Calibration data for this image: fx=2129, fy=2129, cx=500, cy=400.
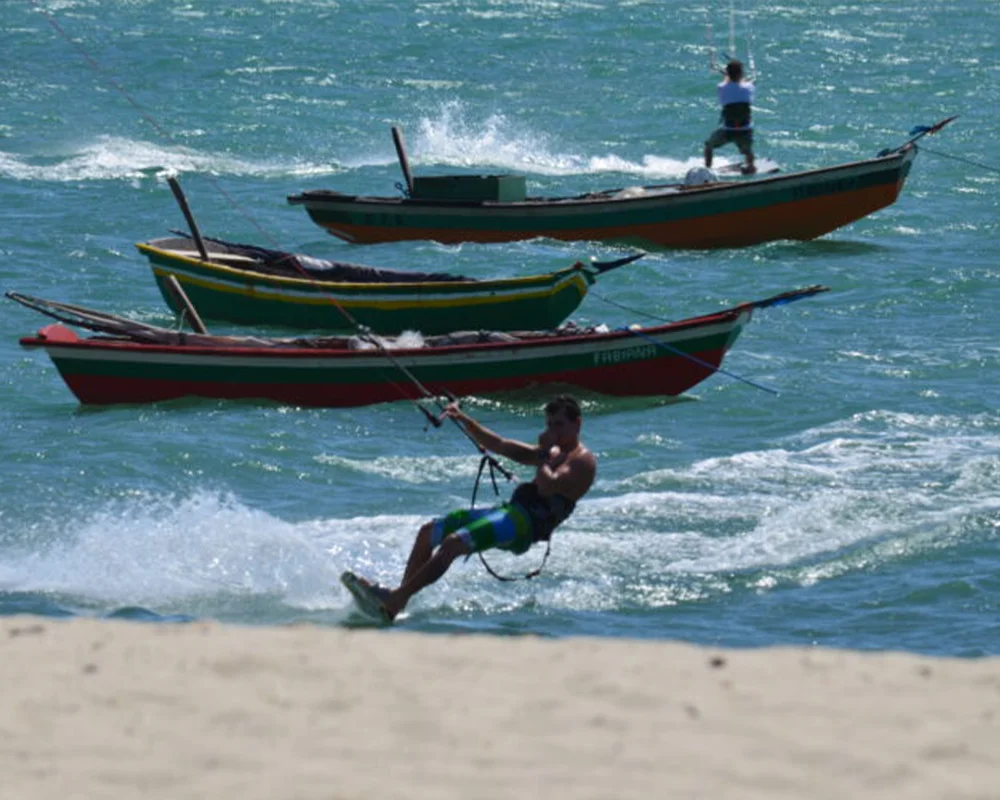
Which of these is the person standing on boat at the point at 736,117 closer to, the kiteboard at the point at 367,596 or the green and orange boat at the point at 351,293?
the green and orange boat at the point at 351,293

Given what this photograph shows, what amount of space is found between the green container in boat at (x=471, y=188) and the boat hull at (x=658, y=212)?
0.92 ft

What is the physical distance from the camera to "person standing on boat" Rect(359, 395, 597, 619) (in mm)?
12000

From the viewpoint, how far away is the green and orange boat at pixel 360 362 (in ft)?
60.9

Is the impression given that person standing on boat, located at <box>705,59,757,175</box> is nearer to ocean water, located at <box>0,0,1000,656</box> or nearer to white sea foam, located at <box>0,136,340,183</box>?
ocean water, located at <box>0,0,1000,656</box>

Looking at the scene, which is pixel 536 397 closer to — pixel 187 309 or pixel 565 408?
pixel 187 309

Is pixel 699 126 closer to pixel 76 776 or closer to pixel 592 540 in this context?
pixel 592 540

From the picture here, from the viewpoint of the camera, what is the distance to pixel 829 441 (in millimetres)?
17719

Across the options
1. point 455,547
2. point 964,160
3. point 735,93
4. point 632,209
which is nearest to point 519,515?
point 455,547

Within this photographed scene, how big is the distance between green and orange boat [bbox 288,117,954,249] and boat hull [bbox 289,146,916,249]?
0.5 inches

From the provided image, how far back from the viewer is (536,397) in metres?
19.1

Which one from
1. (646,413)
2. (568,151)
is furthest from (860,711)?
(568,151)

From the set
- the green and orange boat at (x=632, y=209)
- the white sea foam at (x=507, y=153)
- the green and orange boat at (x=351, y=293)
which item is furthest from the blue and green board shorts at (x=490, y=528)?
the white sea foam at (x=507, y=153)

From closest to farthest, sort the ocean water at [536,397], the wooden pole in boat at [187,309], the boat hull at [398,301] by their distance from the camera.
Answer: the ocean water at [536,397] → the wooden pole in boat at [187,309] → the boat hull at [398,301]

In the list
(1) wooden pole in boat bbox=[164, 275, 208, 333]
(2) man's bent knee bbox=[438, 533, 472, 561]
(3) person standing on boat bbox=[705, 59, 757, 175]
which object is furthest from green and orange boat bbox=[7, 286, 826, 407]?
(3) person standing on boat bbox=[705, 59, 757, 175]
